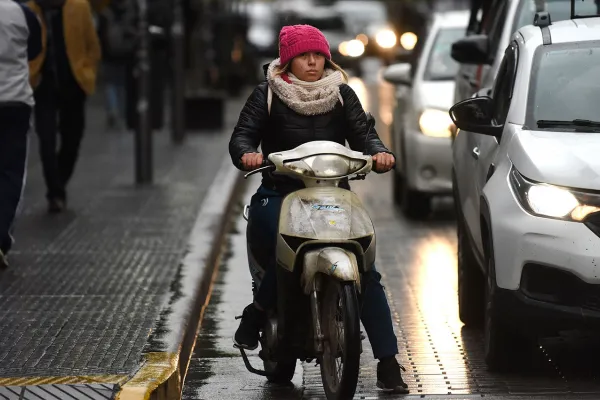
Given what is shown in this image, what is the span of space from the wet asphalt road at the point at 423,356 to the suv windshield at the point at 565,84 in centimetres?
119

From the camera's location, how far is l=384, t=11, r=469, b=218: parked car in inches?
542

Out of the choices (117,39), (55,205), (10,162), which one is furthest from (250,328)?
(117,39)

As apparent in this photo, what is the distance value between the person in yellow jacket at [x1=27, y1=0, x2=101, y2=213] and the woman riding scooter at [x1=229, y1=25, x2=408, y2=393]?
5.53m

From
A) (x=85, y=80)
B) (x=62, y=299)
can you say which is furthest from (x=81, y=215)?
(x=62, y=299)

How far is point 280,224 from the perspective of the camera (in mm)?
6812

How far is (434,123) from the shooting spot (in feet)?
45.9

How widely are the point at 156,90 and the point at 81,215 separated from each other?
414 inches

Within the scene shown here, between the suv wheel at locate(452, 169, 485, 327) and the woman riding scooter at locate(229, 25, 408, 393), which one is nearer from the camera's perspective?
the woman riding scooter at locate(229, 25, 408, 393)

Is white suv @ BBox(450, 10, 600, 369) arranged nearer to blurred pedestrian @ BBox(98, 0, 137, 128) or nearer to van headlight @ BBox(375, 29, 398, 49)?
blurred pedestrian @ BBox(98, 0, 137, 128)

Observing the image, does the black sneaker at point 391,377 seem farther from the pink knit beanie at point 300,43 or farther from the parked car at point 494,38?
the parked car at point 494,38

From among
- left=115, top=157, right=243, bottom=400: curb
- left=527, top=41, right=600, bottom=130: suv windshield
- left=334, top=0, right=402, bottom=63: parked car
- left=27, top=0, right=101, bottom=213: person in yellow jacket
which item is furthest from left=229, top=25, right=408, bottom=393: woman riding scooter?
left=334, top=0, right=402, bottom=63: parked car

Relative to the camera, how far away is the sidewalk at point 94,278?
7195mm

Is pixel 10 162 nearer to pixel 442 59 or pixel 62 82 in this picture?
pixel 62 82

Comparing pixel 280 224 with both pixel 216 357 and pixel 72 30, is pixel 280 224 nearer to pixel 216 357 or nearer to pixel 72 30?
pixel 216 357
